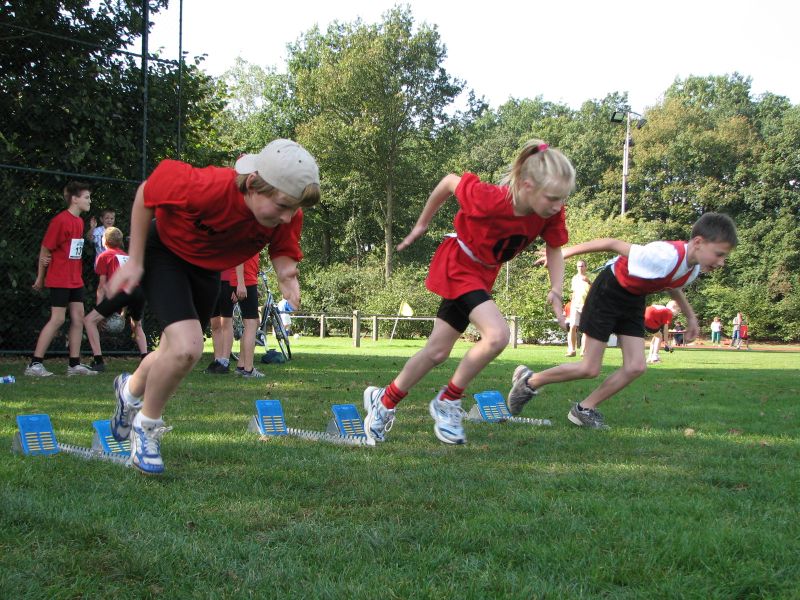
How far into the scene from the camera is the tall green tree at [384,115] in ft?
138

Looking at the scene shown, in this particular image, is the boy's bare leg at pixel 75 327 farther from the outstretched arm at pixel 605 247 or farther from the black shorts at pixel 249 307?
the outstretched arm at pixel 605 247

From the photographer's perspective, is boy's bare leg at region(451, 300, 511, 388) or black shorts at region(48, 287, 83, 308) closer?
boy's bare leg at region(451, 300, 511, 388)

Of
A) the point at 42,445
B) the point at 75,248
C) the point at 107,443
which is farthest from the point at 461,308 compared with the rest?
the point at 75,248

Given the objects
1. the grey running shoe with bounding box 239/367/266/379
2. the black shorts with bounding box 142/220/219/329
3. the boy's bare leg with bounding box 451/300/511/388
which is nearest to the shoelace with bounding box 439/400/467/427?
the boy's bare leg with bounding box 451/300/511/388

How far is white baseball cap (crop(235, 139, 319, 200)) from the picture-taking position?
3.38 meters

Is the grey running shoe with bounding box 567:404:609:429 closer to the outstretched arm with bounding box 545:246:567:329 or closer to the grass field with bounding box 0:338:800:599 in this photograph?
the grass field with bounding box 0:338:800:599

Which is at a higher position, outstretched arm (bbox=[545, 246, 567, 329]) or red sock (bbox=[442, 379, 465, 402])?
outstretched arm (bbox=[545, 246, 567, 329])

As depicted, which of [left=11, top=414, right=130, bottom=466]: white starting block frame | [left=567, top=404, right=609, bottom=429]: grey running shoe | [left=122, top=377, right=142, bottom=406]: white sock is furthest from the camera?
[left=567, top=404, right=609, bottom=429]: grey running shoe

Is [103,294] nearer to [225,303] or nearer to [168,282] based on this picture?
[225,303]

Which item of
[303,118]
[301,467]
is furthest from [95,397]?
[303,118]

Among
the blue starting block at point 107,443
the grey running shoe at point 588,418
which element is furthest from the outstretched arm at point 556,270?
the blue starting block at point 107,443

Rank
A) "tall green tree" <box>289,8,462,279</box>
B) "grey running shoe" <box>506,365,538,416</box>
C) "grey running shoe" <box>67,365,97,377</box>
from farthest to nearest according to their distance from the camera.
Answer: "tall green tree" <box>289,8,462,279</box> → "grey running shoe" <box>67,365,97,377</box> → "grey running shoe" <box>506,365,538,416</box>

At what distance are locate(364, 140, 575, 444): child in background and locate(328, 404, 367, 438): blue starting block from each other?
0.31 feet

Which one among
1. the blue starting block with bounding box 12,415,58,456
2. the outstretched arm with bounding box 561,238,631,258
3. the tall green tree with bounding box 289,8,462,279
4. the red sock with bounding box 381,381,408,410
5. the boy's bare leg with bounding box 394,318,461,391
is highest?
the tall green tree with bounding box 289,8,462,279
